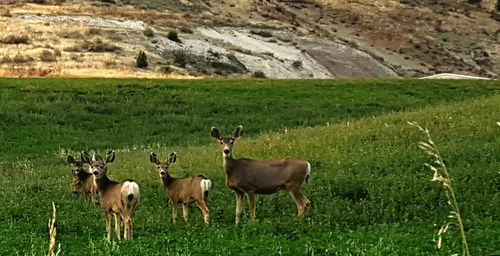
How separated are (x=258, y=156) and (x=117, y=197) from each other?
32.4ft

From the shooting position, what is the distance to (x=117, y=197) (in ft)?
46.5

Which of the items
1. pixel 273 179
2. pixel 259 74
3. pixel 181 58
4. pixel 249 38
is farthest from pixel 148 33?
pixel 273 179

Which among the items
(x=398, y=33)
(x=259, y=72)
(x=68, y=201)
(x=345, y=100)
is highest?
(x=68, y=201)

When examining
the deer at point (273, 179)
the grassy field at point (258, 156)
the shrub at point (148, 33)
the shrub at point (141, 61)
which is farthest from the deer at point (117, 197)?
the shrub at point (148, 33)

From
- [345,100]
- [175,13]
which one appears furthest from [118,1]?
[345,100]

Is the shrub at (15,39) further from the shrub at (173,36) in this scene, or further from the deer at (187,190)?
the deer at (187,190)

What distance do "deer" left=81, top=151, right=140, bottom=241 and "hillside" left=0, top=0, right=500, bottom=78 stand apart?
40154 mm

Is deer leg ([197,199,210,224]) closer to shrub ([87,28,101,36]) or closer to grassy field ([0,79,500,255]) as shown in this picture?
grassy field ([0,79,500,255])

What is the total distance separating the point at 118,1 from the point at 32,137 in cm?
5905

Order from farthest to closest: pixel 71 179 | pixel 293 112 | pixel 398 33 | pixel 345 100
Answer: pixel 398 33, pixel 345 100, pixel 293 112, pixel 71 179

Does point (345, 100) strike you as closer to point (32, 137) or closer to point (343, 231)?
point (32, 137)

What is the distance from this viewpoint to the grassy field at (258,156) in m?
13.7

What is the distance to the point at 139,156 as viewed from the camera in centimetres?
2792

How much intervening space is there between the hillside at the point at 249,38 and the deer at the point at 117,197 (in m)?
40.2
